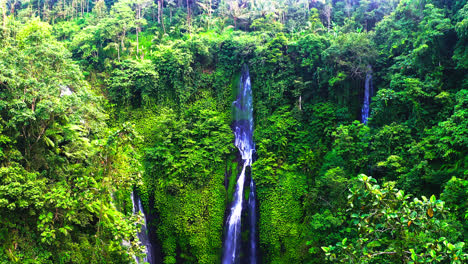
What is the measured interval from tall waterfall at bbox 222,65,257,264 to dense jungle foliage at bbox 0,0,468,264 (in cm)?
43

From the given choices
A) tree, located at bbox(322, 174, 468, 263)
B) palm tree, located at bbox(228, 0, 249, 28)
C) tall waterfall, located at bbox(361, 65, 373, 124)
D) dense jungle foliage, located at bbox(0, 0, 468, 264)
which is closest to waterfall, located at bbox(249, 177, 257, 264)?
dense jungle foliage, located at bbox(0, 0, 468, 264)

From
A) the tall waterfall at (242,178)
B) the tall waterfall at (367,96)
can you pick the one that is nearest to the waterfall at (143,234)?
the tall waterfall at (242,178)

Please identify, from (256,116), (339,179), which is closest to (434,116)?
(339,179)

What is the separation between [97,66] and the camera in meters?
18.2

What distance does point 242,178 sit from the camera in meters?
14.4

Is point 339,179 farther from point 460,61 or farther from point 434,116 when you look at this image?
point 460,61

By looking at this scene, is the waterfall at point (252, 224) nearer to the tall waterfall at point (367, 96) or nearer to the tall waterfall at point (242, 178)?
the tall waterfall at point (242, 178)

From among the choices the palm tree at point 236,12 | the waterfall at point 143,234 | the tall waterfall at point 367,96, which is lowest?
the waterfall at point 143,234

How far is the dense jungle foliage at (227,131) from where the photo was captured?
814cm

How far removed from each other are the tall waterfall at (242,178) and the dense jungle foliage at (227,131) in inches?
17.1

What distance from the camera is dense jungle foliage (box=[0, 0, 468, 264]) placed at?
814 cm

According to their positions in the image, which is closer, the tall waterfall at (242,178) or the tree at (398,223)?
the tree at (398,223)

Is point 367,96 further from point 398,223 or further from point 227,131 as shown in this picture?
point 398,223

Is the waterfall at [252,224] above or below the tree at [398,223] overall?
below
